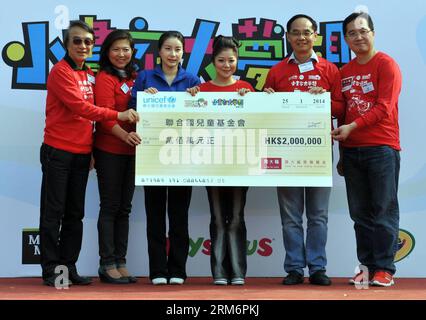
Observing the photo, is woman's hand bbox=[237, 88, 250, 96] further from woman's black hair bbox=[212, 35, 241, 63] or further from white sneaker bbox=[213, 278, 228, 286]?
white sneaker bbox=[213, 278, 228, 286]

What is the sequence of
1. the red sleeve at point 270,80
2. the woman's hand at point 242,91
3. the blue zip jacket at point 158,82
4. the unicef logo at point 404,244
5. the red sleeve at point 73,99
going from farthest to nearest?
the unicef logo at point 404,244
the red sleeve at point 270,80
the blue zip jacket at point 158,82
the woman's hand at point 242,91
the red sleeve at point 73,99

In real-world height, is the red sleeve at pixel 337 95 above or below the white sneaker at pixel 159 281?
above

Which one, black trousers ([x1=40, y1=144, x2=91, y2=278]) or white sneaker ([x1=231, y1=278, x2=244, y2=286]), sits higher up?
black trousers ([x1=40, y1=144, x2=91, y2=278])

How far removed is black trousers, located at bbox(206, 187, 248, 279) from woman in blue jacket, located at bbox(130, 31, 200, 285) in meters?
0.19

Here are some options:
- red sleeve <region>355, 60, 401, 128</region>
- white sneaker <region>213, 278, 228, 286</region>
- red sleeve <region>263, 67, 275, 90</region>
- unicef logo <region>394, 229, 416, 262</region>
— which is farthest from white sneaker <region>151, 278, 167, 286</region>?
unicef logo <region>394, 229, 416, 262</region>

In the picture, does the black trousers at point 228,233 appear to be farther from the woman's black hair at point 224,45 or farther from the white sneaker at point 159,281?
the woman's black hair at point 224,45

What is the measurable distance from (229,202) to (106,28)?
1569 millimetres

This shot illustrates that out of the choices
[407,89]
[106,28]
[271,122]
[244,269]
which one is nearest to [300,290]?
[244,269]

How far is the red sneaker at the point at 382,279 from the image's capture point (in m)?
4.11

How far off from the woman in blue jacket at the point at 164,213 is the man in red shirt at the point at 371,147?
1.07 meters

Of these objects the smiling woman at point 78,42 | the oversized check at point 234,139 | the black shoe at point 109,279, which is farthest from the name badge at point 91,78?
the black shoe at point 109,279

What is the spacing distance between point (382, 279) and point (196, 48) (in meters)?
2.03

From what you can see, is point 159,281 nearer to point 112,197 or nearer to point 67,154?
point 112,197

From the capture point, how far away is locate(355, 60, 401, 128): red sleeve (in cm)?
406
